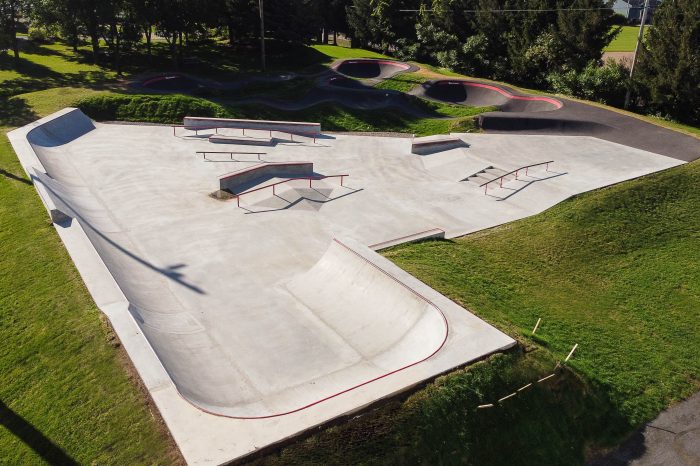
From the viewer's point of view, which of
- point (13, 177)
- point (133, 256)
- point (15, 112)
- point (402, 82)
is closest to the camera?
point (133, 256)

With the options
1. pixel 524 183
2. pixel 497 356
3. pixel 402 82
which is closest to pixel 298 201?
pixel 524 183

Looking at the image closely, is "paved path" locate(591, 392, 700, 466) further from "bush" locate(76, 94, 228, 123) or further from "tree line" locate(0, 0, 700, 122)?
"bush" locate(76, 94, 228, 123)

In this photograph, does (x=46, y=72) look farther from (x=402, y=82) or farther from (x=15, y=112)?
(x=402, y=82)

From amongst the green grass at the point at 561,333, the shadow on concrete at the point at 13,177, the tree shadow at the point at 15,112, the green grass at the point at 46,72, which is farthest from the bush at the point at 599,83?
the tree shadow at the point at 15,112

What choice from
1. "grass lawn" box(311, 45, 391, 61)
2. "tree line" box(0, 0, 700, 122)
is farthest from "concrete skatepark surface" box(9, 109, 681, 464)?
"grass lawn" box(311, 45, 391, 61)

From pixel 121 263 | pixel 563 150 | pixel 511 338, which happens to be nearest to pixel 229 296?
pixel 121 263

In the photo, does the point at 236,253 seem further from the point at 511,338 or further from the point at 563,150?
the point at 563,150
